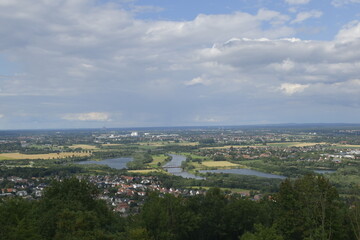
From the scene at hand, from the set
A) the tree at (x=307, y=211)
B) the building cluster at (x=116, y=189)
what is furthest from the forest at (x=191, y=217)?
the building cluster at (x=116, y=189)

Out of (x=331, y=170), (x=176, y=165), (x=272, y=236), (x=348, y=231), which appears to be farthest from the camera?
(x=176, y=165)

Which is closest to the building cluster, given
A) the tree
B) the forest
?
the forest

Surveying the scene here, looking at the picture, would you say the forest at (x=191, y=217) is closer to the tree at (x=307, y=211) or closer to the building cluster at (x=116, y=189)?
the tree at (x=307, y=211)

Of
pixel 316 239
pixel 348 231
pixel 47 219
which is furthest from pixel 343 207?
pixel 47 219

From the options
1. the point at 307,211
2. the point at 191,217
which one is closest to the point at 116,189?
the point at 191,217

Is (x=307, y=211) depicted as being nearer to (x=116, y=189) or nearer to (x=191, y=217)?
(x=191, y=217)

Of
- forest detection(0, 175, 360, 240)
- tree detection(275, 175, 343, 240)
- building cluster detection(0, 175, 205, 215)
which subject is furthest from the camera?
building cluster detection(0, 175, 205, 215)

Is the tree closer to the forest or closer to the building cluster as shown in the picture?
the forest

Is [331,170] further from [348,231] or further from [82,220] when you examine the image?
[82,220]
